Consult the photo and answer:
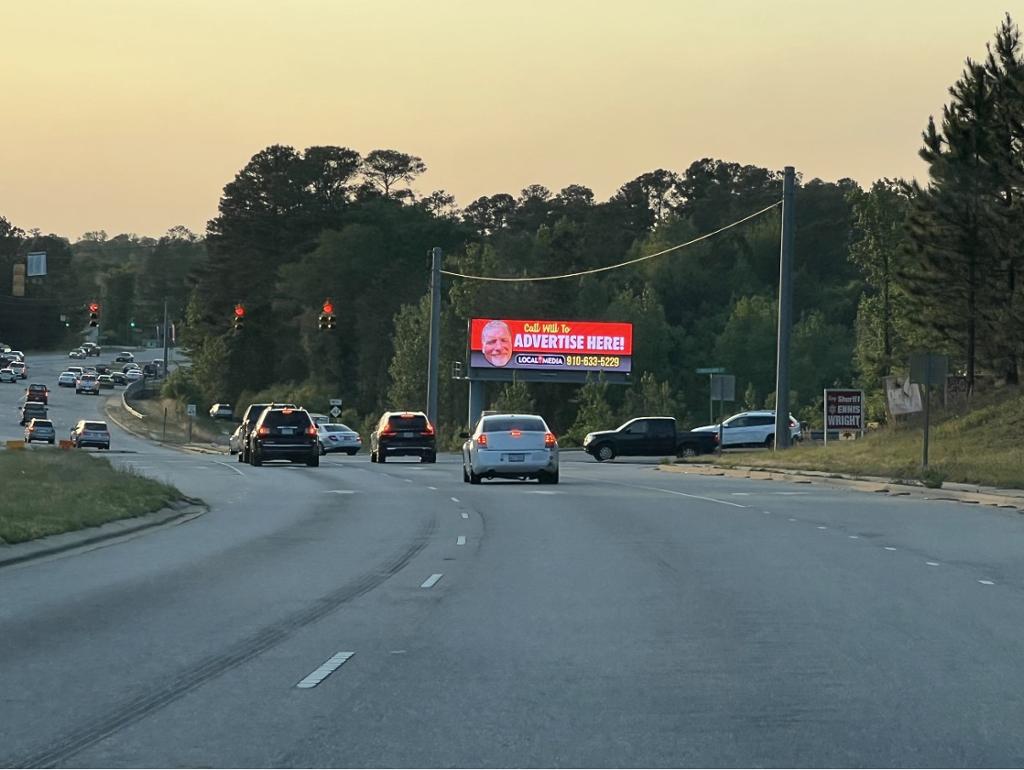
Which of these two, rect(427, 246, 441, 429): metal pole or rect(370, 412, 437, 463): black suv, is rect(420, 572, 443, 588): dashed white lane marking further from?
rect(427, 246, 441, 429): metal pole

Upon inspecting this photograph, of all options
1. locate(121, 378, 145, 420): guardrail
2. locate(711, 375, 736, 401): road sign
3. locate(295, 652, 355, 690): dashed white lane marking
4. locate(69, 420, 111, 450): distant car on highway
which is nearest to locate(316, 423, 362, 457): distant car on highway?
locate(69, 420, 111, 450): distant car on highway

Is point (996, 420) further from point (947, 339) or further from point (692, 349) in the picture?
point (692, 349)

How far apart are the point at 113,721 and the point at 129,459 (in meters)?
53.5

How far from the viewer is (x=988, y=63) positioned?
182ft

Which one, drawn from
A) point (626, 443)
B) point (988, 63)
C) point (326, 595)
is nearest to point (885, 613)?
point (326, 595)

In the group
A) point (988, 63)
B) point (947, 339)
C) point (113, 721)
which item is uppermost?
point (988, 63)

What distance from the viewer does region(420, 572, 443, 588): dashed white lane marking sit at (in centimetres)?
1731

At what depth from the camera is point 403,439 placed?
60969 mm

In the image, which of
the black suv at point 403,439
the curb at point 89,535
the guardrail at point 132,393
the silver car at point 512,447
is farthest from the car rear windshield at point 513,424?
the guardrail at point 132,393

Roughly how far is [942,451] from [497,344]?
53.8 m

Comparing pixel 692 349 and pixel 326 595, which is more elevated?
pixel 692 349

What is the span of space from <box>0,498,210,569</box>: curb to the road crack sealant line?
15.9 feet

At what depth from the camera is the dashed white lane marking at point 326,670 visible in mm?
10742

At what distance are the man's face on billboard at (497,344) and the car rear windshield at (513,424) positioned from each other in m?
58.9
